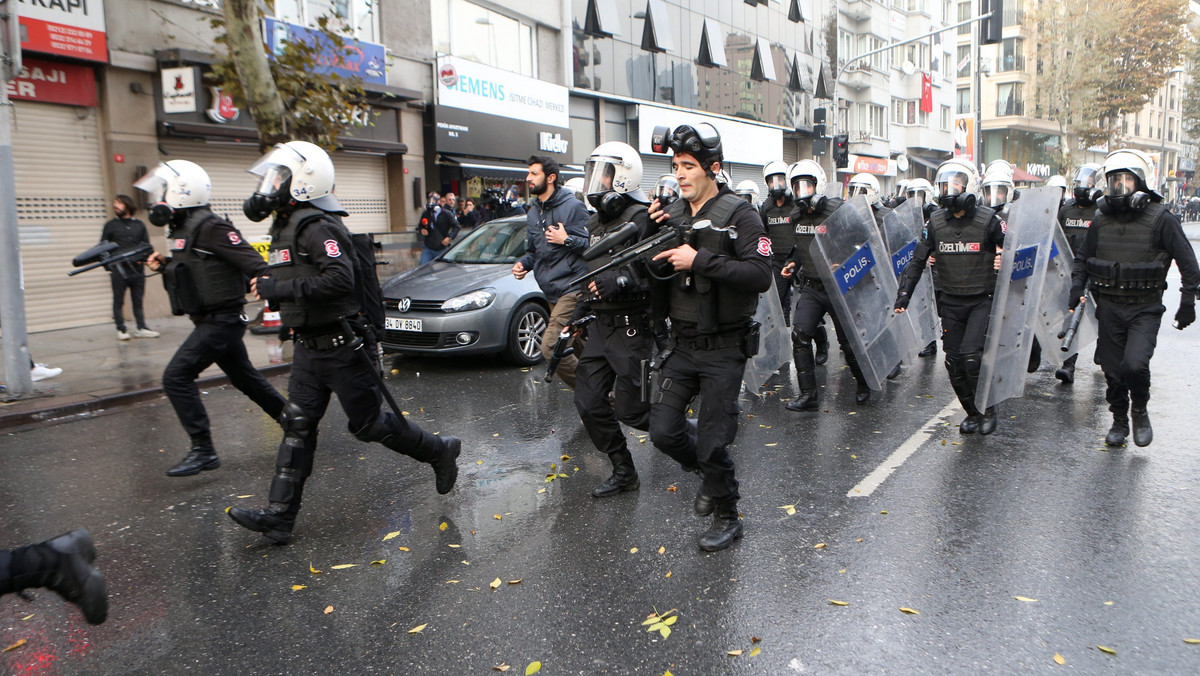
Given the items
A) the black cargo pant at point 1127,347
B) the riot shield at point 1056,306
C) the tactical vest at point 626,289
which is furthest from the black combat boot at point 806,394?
the tactical vest at point 626,289

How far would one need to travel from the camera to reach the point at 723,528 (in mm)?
4074

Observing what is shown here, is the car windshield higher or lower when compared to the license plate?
higher

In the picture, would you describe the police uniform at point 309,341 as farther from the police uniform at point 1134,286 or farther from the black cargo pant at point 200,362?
the police uniform at point 1134,286

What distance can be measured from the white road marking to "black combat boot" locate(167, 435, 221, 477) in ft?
12.6

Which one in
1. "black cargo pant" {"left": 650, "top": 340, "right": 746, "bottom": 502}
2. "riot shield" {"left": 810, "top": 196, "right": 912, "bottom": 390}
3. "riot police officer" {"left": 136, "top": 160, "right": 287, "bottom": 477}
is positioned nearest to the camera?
"black cargo pant" {"left": 650, "top": 340, "right": 746, "bottom": 502}

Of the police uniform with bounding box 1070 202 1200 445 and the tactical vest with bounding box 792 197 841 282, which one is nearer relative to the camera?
the police uniform with bounding box 1070 202 1200 445

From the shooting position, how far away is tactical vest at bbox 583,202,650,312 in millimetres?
4117

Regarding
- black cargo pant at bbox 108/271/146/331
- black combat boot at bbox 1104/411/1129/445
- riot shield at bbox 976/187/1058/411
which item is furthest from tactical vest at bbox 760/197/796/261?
black cargo pant at bbox 108/271/146/331

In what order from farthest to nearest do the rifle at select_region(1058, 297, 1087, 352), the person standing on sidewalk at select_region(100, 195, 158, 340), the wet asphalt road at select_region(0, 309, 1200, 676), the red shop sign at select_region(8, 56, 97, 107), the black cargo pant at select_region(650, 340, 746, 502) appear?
the red shop sign at select_region(8, 56, 97, 107)
the person standing on sidewalk at select_region(100, 195, 158, 340)
the rifle at select_region(1058, 297, 1087, 352)
the black cargo pant at select_region(650, 340, 746, 502)
the wet asphalt road at select_region(0, 309, 1200, 676)

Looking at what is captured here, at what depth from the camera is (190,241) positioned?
16.8 ft

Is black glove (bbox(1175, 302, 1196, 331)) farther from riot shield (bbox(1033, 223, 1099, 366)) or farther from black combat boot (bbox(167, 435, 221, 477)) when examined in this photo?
black combat boot (bbox(167, 435, 221, 477))

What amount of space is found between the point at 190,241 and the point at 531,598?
3104mm

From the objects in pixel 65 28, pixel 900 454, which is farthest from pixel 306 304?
pixel 65 28

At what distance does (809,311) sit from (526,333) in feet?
10.4
